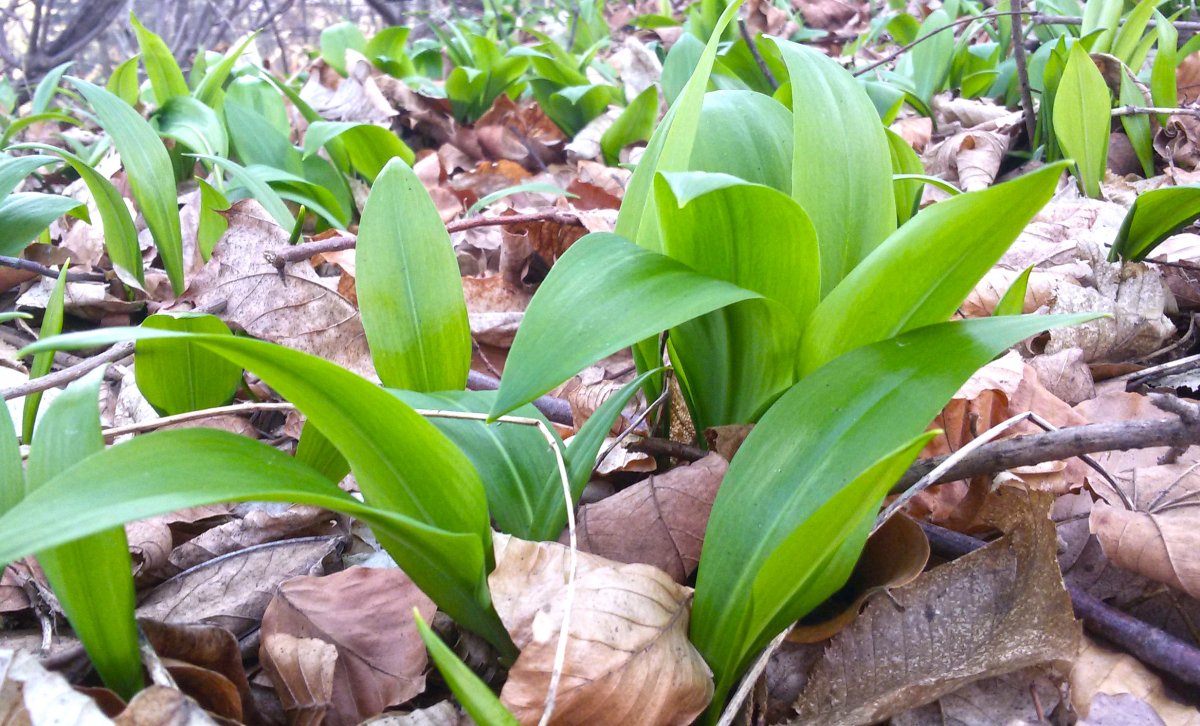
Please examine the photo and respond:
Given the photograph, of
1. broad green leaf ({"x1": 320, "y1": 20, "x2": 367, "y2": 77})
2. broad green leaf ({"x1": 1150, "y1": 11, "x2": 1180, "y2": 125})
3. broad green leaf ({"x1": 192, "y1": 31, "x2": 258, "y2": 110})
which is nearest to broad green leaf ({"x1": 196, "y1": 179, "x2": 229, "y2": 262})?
broad green leaf ({"x1": 192, "y1": 31, "x2": 258, "y2": 110})

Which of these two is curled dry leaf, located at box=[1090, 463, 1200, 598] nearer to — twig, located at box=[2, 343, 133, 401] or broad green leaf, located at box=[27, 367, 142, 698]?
broad green leaf, located at box=[27, 367, 142, 698]

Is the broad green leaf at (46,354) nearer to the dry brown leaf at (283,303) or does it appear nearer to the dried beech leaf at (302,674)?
the dry brown leaf at (283,303)

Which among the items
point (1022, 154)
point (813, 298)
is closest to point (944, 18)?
point (1022, 154)

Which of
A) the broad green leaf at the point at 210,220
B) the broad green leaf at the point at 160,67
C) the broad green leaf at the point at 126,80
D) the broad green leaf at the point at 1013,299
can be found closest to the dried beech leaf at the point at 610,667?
the broad green leaf at the point at 1013,299

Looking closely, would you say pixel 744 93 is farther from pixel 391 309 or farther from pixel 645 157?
pixel 391 309

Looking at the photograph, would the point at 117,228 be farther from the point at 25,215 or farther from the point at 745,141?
the point at 745,141

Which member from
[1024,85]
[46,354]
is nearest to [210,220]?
[46,354]
